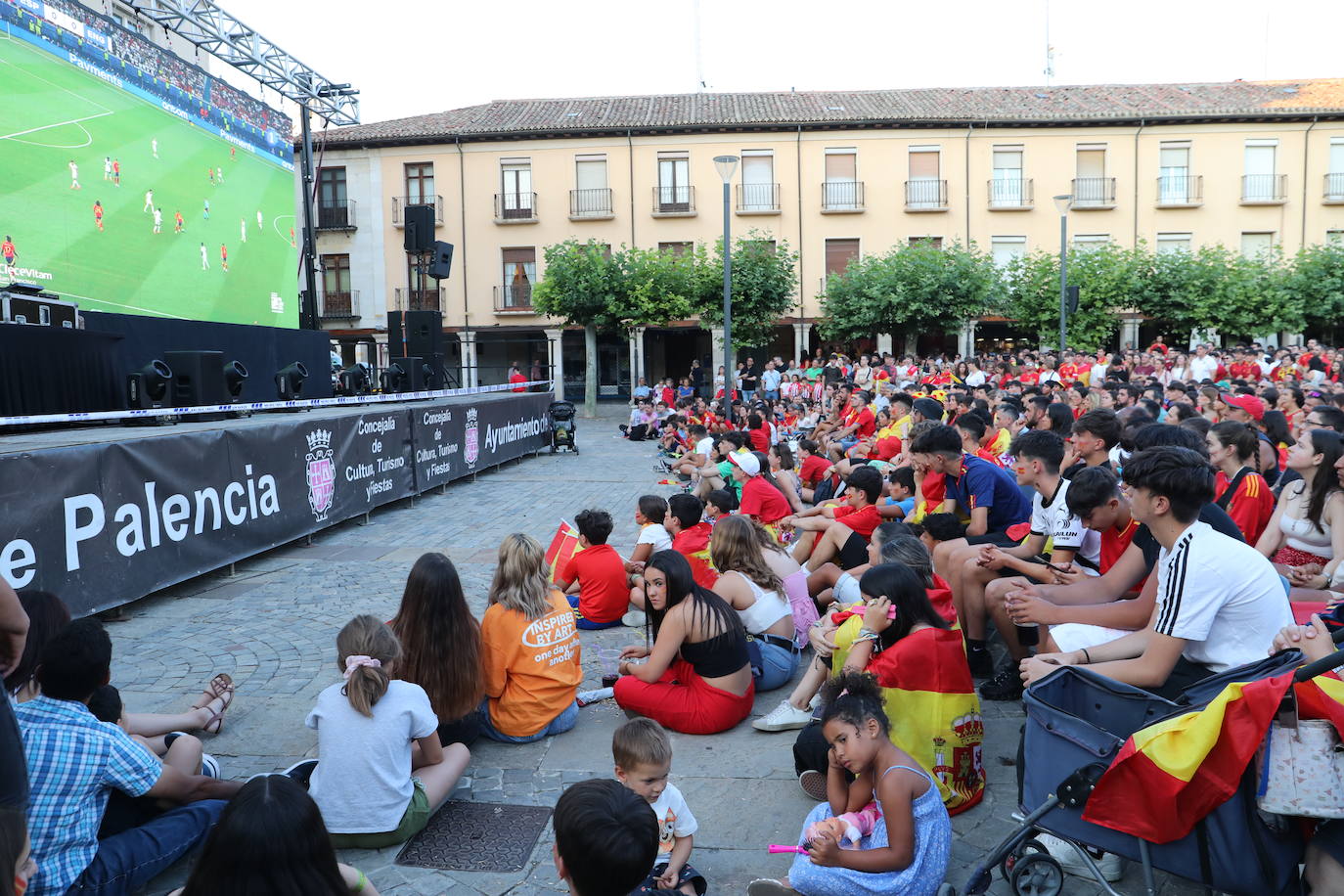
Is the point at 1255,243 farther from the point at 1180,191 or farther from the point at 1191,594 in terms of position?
the point at 1191,594

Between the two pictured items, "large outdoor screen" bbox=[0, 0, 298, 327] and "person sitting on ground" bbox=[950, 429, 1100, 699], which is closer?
"person sitting on ground" bbox=[950, 429, 1100, 699]

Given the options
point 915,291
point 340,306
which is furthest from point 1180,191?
point 340,306

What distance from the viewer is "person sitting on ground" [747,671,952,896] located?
3227 mm

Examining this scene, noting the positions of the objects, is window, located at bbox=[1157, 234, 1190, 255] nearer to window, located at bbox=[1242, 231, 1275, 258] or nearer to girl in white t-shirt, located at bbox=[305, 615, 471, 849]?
window, located at bbox=[1242, 231, 1275, 258]

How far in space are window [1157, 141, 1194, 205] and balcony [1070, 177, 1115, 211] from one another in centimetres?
184

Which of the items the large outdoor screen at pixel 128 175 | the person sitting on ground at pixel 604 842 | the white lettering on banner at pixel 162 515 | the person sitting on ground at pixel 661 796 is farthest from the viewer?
the large outdoor screen at pixel 128 175

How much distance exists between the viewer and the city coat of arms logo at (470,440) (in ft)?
50.9

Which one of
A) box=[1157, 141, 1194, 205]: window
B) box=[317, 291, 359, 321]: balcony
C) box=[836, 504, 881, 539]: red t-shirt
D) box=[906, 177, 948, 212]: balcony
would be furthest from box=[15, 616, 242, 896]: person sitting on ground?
box=[1157, 141, 1194, 205]: window

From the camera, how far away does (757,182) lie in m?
35.8

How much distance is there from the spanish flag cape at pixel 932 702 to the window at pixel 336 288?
36.2 metres

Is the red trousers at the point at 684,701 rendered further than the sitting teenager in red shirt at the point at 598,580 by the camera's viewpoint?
No

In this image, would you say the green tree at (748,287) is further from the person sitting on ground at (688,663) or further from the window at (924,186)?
the person sitting on ground at (688,663)

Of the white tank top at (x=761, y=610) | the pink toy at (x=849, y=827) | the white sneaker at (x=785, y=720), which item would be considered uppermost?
the white tank top at (x=761, y=610)

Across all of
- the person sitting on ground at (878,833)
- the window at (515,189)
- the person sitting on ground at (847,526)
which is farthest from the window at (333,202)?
the person sitting on ground at (878,833)
